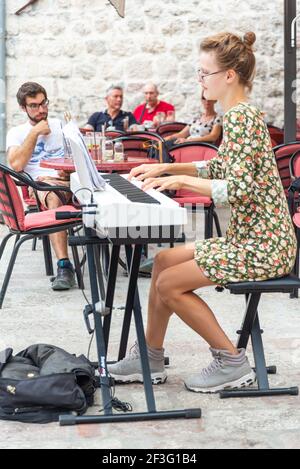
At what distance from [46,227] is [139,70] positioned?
6.12 meters

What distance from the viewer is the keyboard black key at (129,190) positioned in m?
3.61

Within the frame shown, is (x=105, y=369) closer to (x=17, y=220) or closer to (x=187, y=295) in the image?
(x=187, y=295)

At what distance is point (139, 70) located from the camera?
11617mm

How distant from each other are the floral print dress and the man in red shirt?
7051 millimetres

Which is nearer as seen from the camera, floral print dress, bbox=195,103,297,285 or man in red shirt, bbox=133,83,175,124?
floral print dress, bbox=195,103,297,285

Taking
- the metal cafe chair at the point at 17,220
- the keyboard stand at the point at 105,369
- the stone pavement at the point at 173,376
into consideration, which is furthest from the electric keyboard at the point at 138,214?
the metal cafe chair at the point at 17,220

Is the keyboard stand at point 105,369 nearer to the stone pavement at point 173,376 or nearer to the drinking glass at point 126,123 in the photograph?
the stone pavement at point 173,376

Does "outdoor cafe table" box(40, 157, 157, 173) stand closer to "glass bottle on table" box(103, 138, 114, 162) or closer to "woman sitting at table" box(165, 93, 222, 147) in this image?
"glass bottle on table" box(103, 138, 114, 162)

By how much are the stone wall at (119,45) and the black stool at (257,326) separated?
25.1 feet

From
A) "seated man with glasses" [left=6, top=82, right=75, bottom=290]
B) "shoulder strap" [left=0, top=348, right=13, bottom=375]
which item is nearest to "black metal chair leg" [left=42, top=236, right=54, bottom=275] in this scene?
"seated man with glasses" [left=6, top=82, right=75, bottom=290]

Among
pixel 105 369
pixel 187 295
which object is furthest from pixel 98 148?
pixel 105 369

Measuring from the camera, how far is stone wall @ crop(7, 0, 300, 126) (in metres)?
11.4

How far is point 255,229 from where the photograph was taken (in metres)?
3.95
